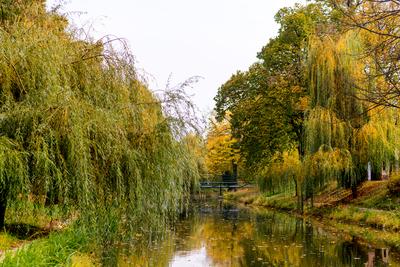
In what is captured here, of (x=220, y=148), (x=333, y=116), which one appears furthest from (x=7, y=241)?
(x=220, y=148)

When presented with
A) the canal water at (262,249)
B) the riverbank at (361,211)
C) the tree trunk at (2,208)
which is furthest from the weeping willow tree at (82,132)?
the riverbank at (361,211)

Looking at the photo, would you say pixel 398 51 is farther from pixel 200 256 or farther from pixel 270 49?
pixel 270 49

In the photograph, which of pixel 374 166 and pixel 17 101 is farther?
pixel 374 166

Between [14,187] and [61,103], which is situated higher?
[61,103]

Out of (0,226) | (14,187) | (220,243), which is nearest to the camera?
(14,187)

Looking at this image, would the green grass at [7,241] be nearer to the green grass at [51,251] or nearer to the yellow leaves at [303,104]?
the green grass at [51,251]

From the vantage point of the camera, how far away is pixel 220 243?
1366 cm

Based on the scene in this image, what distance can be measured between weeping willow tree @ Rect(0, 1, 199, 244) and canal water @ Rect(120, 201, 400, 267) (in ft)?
7.64

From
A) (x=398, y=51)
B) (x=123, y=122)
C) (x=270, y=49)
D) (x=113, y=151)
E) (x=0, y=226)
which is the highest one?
(x=270, y=49)

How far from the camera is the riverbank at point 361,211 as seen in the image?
13.9 metres

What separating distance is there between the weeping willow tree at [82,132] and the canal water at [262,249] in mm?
2328

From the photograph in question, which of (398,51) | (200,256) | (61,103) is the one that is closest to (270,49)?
(200,256)

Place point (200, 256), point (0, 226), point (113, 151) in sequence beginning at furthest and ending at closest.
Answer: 1. point (200, 256)
2. point (0, 226)
3. point (113, 151)

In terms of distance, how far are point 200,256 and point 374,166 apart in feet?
31.9
